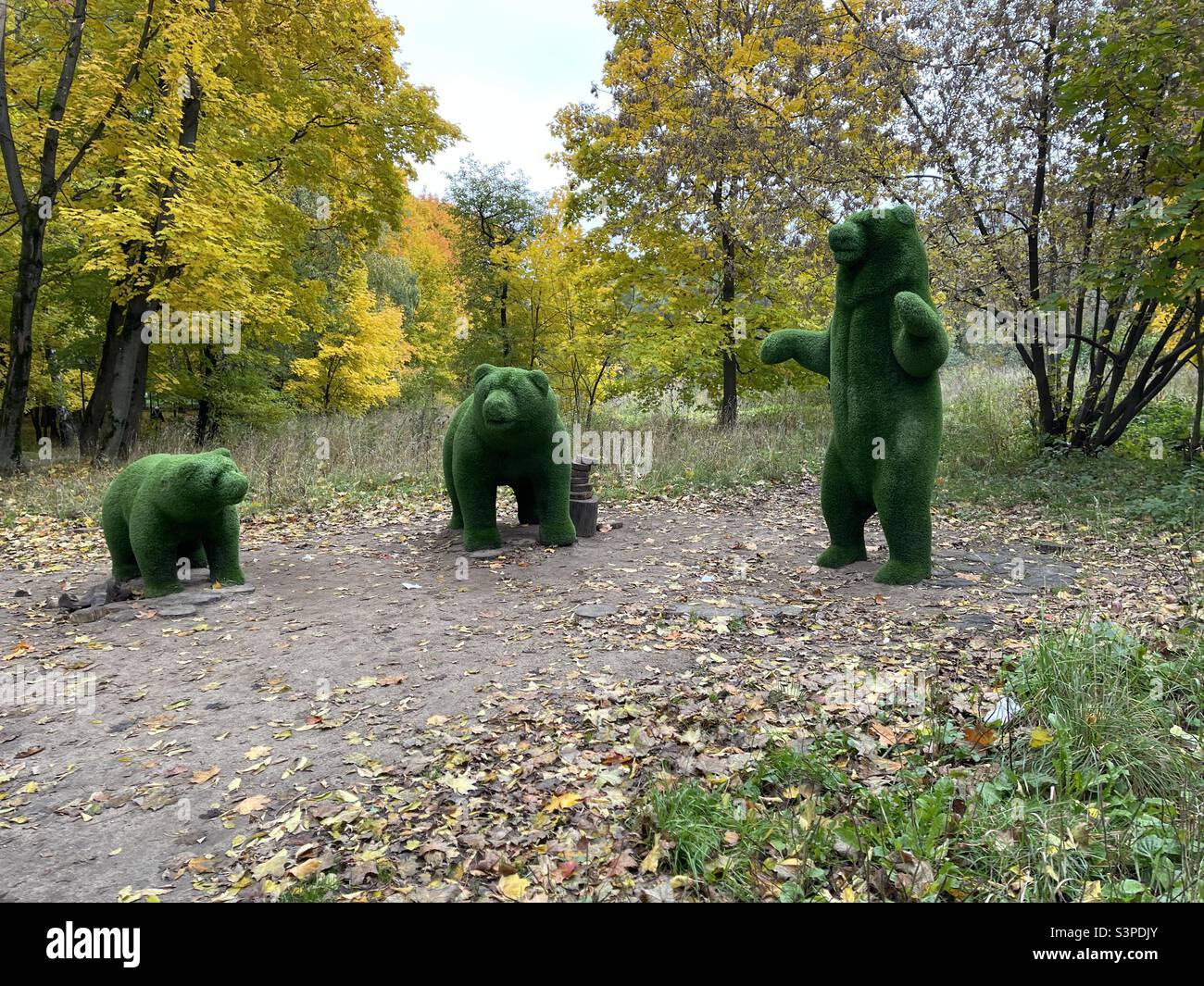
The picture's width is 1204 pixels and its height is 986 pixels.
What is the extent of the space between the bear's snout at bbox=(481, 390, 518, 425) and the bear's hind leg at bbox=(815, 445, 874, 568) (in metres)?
2.79

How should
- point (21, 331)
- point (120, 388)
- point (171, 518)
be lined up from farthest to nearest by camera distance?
point (120, 388) → point (21, 331) → point (171, 518)

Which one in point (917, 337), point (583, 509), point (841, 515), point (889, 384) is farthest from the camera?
point (583, 509)

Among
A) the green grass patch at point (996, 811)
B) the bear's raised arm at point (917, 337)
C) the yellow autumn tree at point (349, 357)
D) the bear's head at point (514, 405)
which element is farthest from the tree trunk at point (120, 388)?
the green grass patch at point (996, 811)

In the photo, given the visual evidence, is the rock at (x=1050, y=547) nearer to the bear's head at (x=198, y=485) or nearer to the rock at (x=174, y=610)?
the bear's head at (x=198, y=485)

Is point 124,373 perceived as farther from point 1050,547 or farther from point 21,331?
point 1050,547

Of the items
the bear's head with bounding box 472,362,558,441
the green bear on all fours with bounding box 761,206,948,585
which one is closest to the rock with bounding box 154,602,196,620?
the bear's head with bounding box 472,362,558,441

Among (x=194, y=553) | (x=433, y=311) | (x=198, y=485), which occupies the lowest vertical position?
(x=194, y=553)

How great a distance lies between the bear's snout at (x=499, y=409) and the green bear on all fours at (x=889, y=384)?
111 inches

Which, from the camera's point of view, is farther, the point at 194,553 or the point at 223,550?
the point at 194,553

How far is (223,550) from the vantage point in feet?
18.7

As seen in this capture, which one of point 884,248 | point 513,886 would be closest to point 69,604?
point 513,886

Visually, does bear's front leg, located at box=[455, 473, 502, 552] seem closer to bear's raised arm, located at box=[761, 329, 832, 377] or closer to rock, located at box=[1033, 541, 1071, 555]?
bear's raised arm, located at box=[761, 329, 832, 377]

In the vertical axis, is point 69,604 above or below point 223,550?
below

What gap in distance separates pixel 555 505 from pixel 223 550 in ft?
10.00
